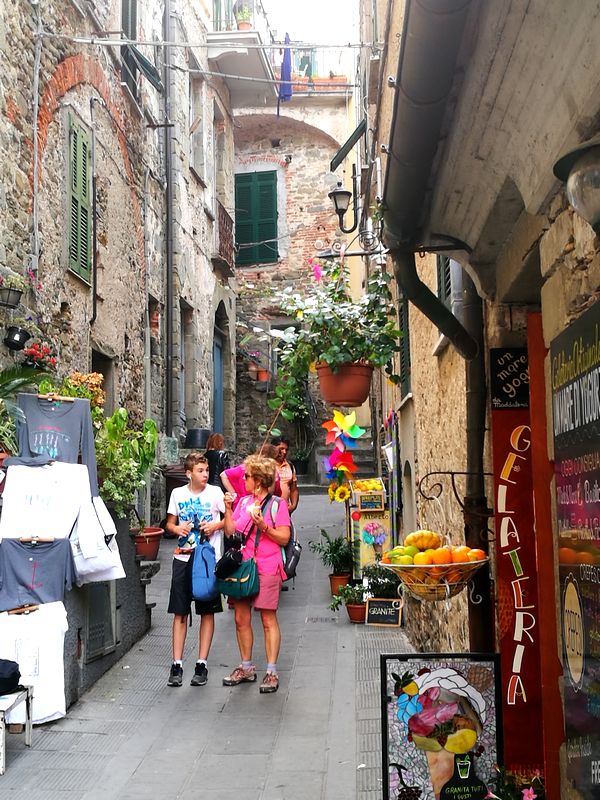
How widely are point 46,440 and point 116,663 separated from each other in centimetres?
188

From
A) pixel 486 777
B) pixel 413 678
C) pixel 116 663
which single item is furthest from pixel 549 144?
pixel 116 663

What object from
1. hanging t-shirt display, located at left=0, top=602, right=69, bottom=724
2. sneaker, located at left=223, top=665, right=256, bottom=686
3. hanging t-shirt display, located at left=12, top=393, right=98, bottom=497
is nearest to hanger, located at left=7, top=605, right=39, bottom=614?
hanging t-shirt display, located at left=0, top=602, right=69, bottom=724

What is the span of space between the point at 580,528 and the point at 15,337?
19.8 ft

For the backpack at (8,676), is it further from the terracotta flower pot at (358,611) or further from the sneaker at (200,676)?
the terracotta flower pot at (358,611)

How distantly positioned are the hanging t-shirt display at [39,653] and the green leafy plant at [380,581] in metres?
3.63

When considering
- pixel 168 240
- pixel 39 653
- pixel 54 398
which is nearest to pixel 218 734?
pixel 39 653

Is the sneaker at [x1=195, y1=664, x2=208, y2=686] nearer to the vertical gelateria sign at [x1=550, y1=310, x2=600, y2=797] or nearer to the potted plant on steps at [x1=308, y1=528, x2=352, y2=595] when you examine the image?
the potted plant on steps at [x1=308, y1=528, x2=352, y2=595]

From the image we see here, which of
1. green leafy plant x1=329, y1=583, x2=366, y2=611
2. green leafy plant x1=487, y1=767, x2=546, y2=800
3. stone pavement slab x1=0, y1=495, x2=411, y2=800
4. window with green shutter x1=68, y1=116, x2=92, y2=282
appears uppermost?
window with green shutter x1=68, y1=116, x2=92, y2=282

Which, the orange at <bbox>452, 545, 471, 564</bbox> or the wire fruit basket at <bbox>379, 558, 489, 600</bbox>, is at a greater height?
the orange at <bbox>452, 545, 471, 564</bbox>

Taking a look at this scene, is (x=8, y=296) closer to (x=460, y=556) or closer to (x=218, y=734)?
(x=218, y=734)

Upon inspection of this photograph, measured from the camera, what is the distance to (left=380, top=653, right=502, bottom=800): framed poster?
341 centimetres

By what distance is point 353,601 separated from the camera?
321 inches

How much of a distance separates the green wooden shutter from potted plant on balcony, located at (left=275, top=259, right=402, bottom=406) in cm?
142

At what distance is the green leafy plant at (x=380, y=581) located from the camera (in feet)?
27.0
